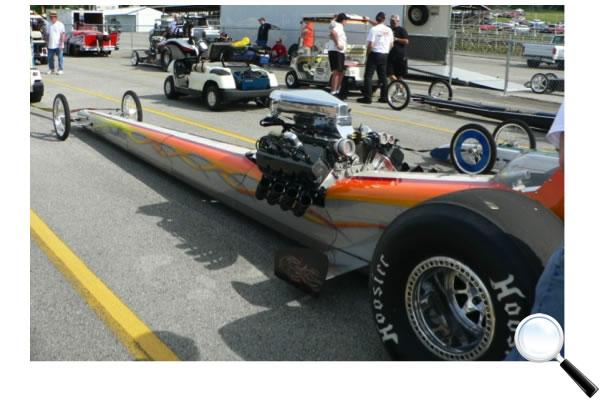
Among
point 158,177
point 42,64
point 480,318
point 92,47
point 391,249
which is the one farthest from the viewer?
point 92,47

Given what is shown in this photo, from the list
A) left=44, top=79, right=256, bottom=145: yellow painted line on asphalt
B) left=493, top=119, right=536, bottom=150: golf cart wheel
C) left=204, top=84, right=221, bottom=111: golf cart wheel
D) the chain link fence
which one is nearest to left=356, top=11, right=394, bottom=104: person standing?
the chain link fence

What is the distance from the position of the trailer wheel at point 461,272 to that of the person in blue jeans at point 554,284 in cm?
15

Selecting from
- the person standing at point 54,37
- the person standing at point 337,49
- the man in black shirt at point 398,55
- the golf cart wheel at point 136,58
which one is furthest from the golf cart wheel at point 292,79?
the golf cart wheel at point 136,58

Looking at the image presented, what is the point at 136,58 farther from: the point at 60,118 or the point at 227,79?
the point at 60,118

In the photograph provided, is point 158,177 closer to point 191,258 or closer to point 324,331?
point 191,258

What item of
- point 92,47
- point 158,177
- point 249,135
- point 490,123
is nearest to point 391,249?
point 158,177

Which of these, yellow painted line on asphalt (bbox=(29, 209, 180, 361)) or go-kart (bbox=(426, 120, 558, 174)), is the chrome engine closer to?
yellow painted line on asphalt (bbox=(29, 209, 180, 361))

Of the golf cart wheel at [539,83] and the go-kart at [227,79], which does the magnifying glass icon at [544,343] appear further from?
the golf cart wheel at [539,83]

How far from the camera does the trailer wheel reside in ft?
7.47

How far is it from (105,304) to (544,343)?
270 cm

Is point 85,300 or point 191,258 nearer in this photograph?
point 85,300

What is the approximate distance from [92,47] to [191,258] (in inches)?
961

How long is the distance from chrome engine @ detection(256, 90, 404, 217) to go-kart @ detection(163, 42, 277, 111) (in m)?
7.23

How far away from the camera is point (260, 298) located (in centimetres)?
379
